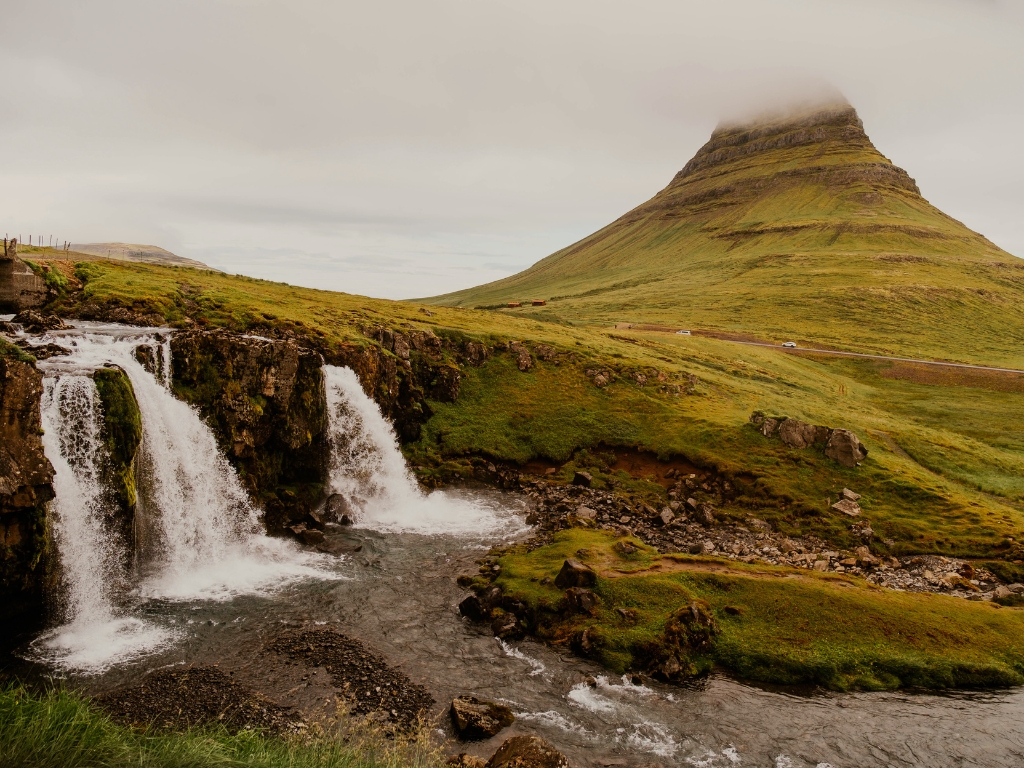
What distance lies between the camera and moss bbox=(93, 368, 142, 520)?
97.8 feet

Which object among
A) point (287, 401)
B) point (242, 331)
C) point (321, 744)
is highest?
point (242, 331)

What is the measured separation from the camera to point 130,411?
31141 mm

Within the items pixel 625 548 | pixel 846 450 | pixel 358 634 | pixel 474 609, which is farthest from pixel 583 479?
pixel 358 634

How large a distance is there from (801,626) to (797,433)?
2467 centimetres

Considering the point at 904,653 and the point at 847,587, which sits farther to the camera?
the point at 847,587

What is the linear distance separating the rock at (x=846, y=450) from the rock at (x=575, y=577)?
26.9m

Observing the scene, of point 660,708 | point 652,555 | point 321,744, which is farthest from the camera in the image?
point 652,555

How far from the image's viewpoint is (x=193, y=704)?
21734mm

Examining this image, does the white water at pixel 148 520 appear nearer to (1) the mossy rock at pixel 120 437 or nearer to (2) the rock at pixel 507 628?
(1) the mossy rock at pixel 120 437

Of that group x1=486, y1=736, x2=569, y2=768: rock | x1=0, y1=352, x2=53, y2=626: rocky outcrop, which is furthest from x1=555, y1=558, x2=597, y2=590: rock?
x1=0, y1=352, x2=53, y2=626: rocky outcrop

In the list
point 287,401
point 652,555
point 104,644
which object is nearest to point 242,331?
point 287,401

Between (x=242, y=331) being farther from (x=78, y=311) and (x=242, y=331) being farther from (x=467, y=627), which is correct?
(x=467, y=627)

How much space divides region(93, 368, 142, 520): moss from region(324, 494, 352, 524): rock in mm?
13207

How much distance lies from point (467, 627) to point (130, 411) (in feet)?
65.2
